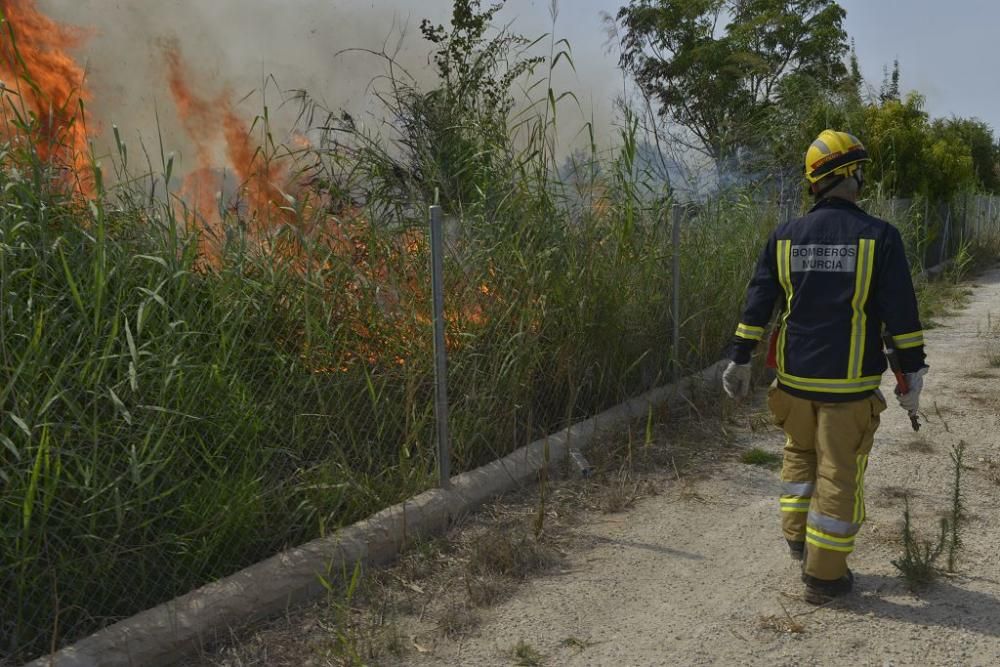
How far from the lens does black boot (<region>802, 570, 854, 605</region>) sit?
3338mm

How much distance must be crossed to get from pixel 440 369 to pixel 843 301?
174cm

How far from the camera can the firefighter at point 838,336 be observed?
329 centimetres

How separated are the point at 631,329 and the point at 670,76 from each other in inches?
934

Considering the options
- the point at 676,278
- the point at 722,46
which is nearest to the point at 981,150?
the point at 722,46

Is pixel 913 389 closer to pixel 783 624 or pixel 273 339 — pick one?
pixel 783 624

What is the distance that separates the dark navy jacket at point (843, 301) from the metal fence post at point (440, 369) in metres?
1.47

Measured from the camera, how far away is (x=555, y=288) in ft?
16.9

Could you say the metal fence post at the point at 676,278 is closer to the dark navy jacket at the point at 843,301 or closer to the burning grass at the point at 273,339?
the burning grass at the point at 273,339

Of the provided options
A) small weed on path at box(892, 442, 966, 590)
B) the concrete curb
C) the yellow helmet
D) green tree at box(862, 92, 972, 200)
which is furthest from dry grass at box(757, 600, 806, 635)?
green tree at box(862, 92, 972, 200)

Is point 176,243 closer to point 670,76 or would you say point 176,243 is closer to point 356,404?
point 356,404

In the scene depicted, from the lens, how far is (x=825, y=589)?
11.0 feet

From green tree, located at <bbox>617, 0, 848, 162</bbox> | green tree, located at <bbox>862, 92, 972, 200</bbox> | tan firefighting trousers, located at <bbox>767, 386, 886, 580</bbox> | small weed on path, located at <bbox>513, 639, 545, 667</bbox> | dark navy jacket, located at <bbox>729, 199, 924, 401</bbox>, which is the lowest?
small weed on path, located at <bbox>513, 639, 545, 667</bbox>

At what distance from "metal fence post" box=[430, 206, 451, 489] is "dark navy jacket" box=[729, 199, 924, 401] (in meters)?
1.47

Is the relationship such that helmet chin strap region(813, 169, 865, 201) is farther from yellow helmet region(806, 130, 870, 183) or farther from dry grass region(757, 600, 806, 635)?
dry grass region(757, 600, 806, 635)
